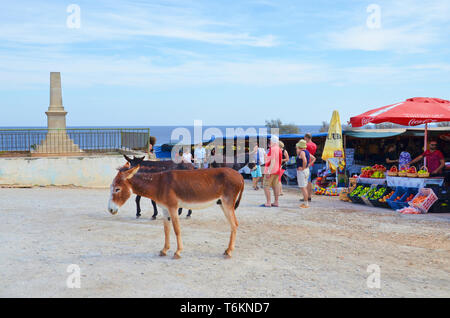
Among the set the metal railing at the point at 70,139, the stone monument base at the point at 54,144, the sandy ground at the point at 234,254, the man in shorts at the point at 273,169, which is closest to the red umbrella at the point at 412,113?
the sandy ground at the point at 234,254

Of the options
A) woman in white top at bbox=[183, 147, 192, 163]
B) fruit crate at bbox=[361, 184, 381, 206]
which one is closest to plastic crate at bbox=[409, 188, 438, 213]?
fruit crate at bbox=[361, 184, 381, 206]

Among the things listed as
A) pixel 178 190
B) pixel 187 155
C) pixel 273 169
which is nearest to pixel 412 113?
pixel 273 169

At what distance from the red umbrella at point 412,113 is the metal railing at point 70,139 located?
8.88 m

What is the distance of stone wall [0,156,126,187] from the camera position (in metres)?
16.5

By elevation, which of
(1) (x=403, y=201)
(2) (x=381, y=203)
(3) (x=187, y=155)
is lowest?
(2) (x=381, y=203)

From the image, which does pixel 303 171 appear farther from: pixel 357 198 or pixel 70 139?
pixel 70 139

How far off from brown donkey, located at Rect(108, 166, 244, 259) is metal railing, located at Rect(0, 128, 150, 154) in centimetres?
1117

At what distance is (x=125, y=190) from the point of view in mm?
6953

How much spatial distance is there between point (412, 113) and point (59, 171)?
12.1m

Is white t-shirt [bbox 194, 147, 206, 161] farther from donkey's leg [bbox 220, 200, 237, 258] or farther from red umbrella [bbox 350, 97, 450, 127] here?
donkey's leg [bbox 220, 200, 237, 258]

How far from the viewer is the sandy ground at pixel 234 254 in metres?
5.56

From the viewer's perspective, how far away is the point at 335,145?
53.3 ft

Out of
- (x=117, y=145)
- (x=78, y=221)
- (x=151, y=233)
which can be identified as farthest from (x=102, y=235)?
(x=117, y=145)

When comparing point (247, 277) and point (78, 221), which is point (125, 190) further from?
point (78, 221)
